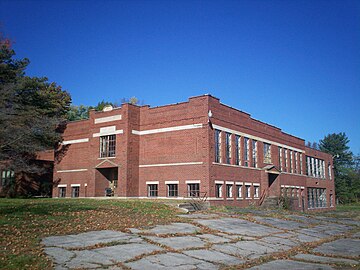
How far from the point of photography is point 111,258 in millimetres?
9617

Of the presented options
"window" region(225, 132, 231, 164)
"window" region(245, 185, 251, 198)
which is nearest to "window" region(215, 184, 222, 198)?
"window" region(225, 132, 231, 164)

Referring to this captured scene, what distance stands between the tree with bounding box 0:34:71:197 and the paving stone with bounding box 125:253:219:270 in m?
21.3

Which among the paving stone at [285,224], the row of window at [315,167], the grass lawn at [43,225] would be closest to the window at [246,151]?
the paving stone at [285,224]

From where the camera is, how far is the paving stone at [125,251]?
32.2 ft

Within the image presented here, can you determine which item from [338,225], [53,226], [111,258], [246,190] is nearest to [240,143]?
[246,190]

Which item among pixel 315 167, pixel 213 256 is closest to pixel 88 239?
pixel 213 256

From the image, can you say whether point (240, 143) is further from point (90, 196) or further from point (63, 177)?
point (63, 177)

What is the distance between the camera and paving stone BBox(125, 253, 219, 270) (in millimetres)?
9227

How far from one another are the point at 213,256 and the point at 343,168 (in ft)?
291

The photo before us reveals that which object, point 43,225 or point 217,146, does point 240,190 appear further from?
point 43,225

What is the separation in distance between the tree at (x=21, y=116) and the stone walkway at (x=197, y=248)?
18652mm

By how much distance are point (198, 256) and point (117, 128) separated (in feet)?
81.6

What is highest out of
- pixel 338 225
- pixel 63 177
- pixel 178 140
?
pixel 178 140

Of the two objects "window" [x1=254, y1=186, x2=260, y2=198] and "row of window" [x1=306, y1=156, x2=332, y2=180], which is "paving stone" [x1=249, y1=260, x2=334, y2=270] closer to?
"window" [x1=254, y1=186, x2=260, y2=198]
